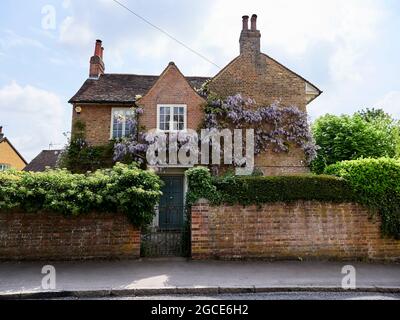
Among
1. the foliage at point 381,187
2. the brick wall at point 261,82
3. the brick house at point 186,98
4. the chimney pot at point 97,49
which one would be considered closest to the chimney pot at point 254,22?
the brick house at point 186,98

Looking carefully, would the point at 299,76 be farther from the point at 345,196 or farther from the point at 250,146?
the point at 345,196

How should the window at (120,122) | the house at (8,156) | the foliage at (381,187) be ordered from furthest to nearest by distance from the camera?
the house at (8,156) → the window at (120,122) → the foliage at (381,187)

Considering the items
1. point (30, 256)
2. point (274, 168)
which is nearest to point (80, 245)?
point (30, 256)

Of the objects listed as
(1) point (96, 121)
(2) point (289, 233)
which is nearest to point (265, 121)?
(2) point (289, 233)

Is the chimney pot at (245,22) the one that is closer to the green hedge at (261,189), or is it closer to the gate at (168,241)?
the green hedge at (261,189)

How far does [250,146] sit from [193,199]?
7097 mm

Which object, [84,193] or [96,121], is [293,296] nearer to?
[84,193]

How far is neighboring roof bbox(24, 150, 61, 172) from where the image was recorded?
28.2m

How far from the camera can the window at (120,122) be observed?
16109 mm

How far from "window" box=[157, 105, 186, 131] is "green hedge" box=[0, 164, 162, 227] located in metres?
6.25

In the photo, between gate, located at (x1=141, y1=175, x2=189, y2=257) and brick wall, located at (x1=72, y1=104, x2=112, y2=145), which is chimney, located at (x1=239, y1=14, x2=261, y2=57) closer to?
brick wall, located at (x1=72, y1=104, x2=112, y2=145)

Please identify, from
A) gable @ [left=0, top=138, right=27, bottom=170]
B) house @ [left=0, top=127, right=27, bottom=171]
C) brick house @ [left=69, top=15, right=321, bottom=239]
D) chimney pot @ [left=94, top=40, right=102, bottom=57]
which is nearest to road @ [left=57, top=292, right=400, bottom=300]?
brick house @ [left=69, top=15, right=321, bottom=239]

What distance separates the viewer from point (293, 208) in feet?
30.1

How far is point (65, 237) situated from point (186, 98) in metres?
8.94
